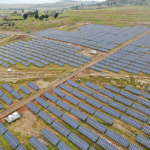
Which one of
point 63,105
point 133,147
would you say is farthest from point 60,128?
point 133,147

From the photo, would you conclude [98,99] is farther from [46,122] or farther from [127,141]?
[46,122]

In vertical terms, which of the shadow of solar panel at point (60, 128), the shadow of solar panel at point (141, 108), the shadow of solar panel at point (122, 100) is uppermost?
the shadow of solar panel at point (122, 100)

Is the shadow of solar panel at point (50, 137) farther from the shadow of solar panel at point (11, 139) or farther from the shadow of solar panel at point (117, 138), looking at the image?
the shadow of solar panel at point (117, 138)

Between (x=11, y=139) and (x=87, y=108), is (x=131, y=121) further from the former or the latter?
(x=11, y=139)

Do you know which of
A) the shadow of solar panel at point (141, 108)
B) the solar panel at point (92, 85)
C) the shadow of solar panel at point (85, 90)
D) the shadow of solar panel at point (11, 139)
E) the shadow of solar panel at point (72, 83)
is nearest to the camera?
the shadow of solar panel at point (11, 139)

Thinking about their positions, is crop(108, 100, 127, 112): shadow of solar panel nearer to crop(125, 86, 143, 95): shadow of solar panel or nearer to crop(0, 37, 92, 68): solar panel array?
crop(125, 86, 143, 95): shadow of solar panel

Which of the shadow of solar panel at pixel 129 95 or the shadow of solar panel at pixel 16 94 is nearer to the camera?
the shadow of solar panel at pixel 129 95

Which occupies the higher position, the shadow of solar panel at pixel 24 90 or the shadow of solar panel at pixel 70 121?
the shadow of solar panel at pixel 24 90

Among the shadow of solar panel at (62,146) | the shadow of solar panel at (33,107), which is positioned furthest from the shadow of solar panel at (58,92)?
the shadow of solar panel at (62,146)

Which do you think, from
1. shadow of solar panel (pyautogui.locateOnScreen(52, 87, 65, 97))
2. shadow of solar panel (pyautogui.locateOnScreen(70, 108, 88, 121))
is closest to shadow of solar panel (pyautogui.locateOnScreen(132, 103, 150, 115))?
shadow of solar panel (pyautogui.locateOnScreen(70, 108, 88, 121))
